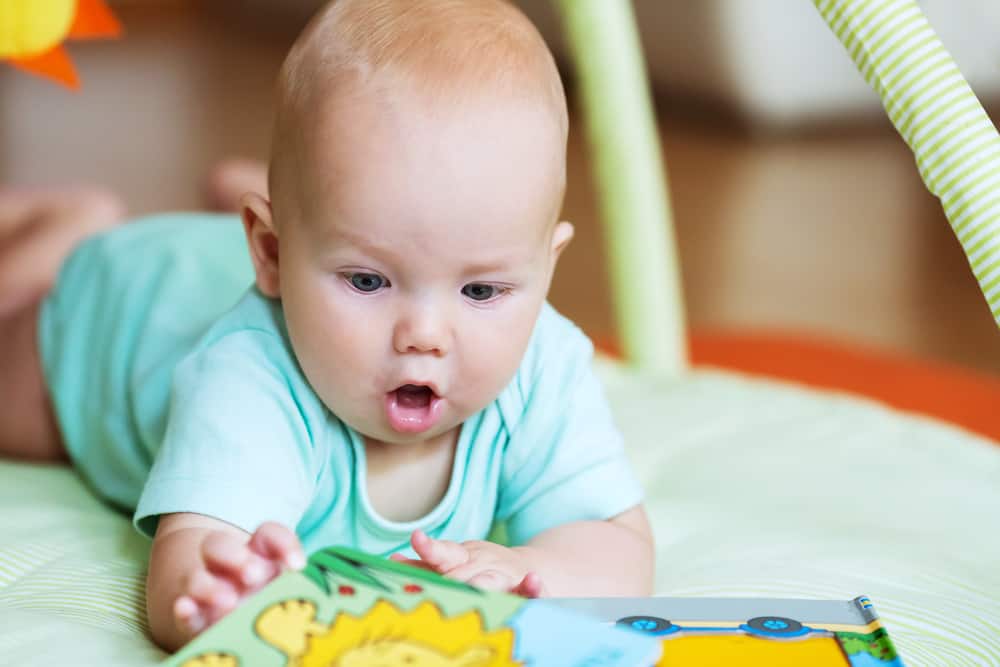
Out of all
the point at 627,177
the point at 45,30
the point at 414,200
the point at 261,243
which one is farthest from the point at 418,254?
the point at 627,177

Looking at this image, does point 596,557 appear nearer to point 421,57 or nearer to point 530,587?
point 530,587

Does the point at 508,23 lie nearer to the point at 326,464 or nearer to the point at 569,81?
the point at 326,464

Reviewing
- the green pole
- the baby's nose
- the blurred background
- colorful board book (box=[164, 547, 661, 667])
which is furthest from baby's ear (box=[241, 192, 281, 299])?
the blurred background

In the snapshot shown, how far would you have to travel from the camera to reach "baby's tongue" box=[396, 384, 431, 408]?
1.94 feet

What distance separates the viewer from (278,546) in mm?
485

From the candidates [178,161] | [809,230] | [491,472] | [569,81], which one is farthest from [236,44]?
[491,472]

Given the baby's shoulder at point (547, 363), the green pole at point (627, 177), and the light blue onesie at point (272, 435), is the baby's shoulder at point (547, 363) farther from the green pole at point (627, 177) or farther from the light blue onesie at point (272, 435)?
the green pole at point (627, 177)

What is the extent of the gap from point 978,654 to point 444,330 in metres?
0.30

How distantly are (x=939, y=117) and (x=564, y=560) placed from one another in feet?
0.86

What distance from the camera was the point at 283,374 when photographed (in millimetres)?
637

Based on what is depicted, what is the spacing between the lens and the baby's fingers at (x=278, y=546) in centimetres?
48

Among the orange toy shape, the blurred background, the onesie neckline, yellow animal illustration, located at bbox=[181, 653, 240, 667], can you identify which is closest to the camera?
yellow animal illustration, located at bbox=[181, 653, 240, 667]

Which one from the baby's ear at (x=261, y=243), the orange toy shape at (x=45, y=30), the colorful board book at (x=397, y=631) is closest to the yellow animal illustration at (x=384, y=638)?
the colorful board book at (x=397, y=631)

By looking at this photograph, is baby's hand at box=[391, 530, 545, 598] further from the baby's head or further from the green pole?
the green pole
